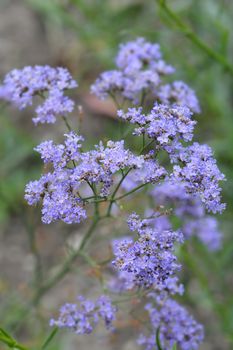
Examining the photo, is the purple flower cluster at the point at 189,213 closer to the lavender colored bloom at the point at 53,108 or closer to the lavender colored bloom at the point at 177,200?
the lavender colored bloom at the point at 177,200

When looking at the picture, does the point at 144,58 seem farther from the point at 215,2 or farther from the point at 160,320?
the point at 215,2

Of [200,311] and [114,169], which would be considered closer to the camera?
[114,169]

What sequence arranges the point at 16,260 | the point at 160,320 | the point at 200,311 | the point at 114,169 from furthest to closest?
the point at 16,260 < the point at 200,311 < the point at 160,320 < the point at 114,169

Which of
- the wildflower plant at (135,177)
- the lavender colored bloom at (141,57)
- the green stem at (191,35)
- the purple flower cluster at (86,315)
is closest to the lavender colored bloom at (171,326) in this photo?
the wildflower plant at (135,177)

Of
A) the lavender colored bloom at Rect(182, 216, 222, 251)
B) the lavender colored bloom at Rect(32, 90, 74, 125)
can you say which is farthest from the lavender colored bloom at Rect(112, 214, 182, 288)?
the lavender colored bloom at Rect(182, 216, 222, 251)

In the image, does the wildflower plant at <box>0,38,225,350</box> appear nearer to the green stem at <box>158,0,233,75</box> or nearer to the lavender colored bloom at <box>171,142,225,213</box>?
the lavender colored bloom at <box>171,142,225,213</box>

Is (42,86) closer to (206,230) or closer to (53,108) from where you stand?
(53,108)

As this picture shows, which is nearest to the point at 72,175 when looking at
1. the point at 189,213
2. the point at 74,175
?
the point at 74,175

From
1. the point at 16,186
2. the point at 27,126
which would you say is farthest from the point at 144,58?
the point at 27,126
